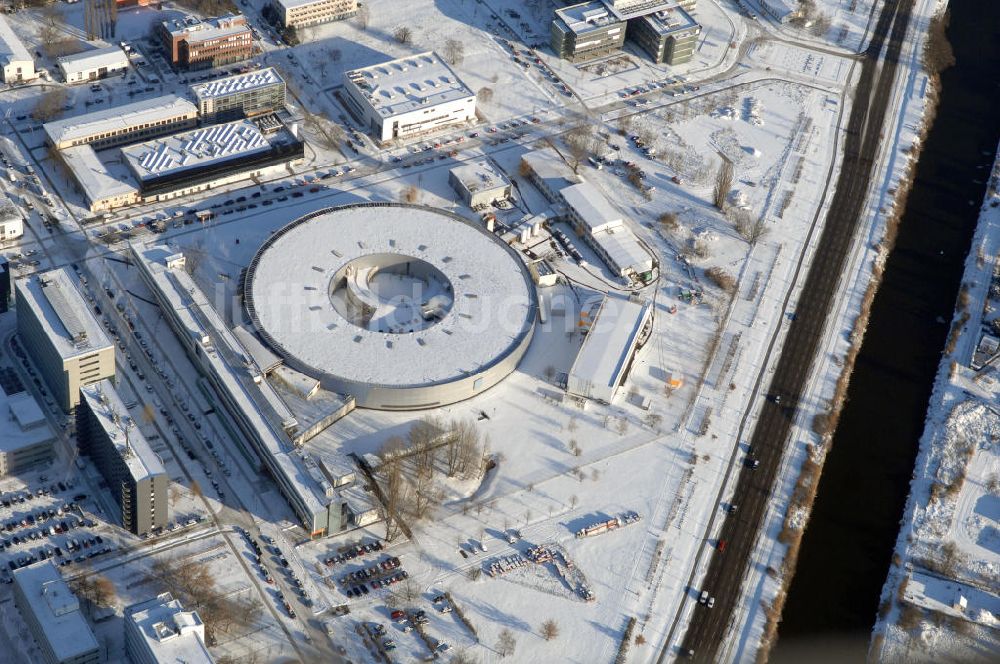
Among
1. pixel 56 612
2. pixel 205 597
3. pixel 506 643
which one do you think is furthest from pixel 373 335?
pixel 56 612

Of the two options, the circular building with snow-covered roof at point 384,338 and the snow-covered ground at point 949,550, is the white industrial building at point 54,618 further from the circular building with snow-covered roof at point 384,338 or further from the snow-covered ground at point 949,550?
the snow-covered ground at point 949,550

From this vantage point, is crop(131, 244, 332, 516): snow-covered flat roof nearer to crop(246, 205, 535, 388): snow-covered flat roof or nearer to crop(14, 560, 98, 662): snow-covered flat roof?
crop(246, 205, 535, 388): snow-covered flat roof

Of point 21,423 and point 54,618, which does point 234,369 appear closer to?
point 21,423

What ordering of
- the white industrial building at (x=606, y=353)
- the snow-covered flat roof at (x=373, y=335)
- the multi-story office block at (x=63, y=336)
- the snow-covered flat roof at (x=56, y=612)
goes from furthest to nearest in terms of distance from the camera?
the white industrial building at (x=606, y=353) < the snow-covered flat roof at (x=373, y=335) < the multi-story office block at (x=63, y=336) < the snow-covered flat roof at (x=56, y=612)

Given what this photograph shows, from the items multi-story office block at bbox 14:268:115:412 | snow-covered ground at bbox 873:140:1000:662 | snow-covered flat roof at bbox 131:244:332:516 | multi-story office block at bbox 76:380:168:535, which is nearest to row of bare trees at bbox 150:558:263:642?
multi-story office block at bbox 76:380:168:535

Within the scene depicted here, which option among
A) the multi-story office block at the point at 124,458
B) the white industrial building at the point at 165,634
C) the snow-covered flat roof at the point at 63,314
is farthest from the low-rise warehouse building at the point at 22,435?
the white industrial building at the point at 165,634

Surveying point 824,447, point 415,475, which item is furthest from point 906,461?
point 415,475
